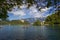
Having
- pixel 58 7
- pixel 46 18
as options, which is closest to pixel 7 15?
pixel 46 18

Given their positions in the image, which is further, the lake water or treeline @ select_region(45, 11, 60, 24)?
the lake water

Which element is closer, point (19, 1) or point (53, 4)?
point (53, 4)

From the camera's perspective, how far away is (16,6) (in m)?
3.41

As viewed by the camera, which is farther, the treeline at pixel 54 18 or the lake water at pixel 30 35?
the lake water at pixel 30 35

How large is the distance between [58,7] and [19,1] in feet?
2.51

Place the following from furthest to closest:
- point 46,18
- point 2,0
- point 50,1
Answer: point 46,18 → point 2,0 → point 50,1

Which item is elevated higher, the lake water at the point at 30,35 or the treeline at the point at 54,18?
the treeline at the point at 54,18

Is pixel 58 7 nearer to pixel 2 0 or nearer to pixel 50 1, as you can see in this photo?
pixel 50 1

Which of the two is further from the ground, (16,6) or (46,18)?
(16,6)

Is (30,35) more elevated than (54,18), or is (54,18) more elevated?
(54,18)

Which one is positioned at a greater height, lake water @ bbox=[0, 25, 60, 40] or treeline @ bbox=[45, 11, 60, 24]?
treeline @ bbox=[45, 11, 60, 24]

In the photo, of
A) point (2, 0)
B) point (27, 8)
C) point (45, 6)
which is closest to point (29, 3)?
point (27, 8)

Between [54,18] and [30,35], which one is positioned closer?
[54,18]

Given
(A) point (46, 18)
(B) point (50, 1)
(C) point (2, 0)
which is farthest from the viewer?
(A) point (46, 18)
